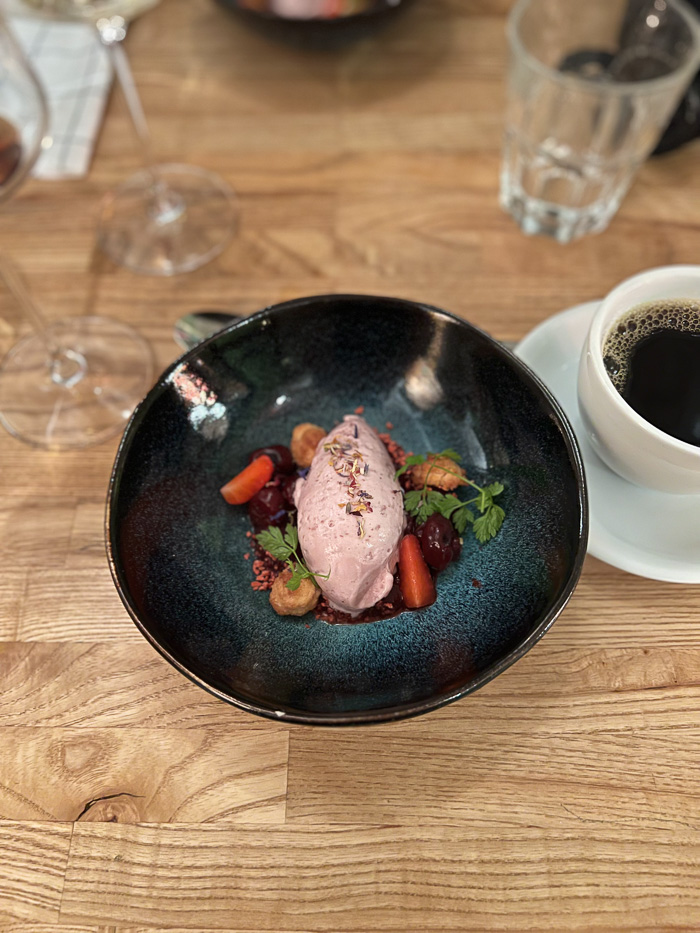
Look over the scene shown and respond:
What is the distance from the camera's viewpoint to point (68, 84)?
1.33 m

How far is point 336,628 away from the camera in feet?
2.43

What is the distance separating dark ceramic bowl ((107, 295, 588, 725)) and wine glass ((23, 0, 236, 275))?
36cm

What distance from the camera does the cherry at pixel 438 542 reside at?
2.46 ft

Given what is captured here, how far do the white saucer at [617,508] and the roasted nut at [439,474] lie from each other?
14 cm

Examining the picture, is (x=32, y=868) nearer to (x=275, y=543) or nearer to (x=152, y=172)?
(x=275, y=543)

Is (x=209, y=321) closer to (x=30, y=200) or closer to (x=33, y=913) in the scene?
(x=30, y=200)

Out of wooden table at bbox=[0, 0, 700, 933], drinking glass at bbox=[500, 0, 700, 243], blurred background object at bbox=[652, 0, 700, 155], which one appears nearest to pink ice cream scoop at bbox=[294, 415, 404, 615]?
wooden table at bbox=[0, 0, 700, 933]

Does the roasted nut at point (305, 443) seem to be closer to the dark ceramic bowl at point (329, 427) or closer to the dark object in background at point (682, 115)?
the dark ceramic bowl at point (329, 427)

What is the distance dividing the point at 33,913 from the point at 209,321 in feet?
2.14

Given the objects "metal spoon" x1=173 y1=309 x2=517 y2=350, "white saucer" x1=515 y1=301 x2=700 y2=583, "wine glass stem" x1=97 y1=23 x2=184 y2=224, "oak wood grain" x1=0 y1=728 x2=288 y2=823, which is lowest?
"oak wood grain" x1=0 y1=728 x2=288 y2=823

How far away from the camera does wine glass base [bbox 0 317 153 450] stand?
0.98m

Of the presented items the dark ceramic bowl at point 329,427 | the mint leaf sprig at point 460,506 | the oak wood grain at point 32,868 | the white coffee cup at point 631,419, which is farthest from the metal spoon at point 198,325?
the oak wood grain at point 32,868

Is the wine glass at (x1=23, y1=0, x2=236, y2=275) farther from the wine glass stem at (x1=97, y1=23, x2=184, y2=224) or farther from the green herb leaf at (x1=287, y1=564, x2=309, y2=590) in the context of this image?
the green herb leaf at (x1=287, y1=564, x2=309, y2=590)

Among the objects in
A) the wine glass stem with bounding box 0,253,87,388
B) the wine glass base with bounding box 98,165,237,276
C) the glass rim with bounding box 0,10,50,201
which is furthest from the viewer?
the wine glass base with bounding box 98,165,237,276
